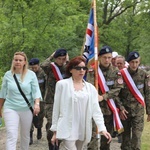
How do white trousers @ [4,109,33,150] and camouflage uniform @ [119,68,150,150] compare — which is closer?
white trousers @ [4,109,33,150]

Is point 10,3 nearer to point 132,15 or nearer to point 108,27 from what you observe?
point 108,27

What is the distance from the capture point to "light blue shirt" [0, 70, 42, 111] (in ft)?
19.3

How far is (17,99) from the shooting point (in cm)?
588

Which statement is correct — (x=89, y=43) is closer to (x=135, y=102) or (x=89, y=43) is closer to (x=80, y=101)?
(x=135, y=102)

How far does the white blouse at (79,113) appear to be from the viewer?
4723 millimetres

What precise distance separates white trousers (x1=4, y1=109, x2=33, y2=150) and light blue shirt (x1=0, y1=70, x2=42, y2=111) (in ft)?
0.28

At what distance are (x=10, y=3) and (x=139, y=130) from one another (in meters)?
7.22

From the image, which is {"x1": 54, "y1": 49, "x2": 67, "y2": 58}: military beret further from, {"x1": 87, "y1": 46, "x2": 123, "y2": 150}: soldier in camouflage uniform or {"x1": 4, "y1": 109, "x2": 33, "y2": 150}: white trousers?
{"x1": 4, "y1": 109, "x2": 33, "y2": 150}: white trousers

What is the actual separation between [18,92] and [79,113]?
147 cm

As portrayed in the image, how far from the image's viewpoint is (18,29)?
39.0 feet

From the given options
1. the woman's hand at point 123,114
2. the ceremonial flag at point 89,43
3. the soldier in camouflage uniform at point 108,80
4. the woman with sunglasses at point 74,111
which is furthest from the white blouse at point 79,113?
the ceremonial flag at point 89,43

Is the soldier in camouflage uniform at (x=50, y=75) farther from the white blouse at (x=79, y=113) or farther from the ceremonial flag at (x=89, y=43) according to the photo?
the white blouse at (x=79, y=113)

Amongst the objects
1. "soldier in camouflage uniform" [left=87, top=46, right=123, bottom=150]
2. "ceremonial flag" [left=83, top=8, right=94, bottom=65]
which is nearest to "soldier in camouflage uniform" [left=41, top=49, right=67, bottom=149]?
"ceremonial flag" [left=83, top=8, right=94, bottom=65]

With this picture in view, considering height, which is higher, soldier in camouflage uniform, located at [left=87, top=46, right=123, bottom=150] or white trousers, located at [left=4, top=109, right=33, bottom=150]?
soldier in camouflage uniform, located at [left=87, top=46, right=123, bottom=150]
